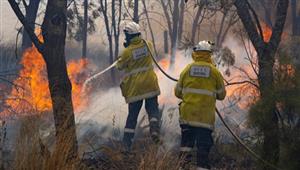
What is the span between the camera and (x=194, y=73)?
5.96m

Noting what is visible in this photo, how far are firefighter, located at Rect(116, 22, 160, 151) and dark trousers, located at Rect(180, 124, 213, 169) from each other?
1.21 metres

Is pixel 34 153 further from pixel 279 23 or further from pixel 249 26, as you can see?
pixel 279 23

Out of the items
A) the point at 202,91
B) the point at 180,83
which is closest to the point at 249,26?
the point at 202,91

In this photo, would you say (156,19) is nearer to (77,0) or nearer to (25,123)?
(77,0)

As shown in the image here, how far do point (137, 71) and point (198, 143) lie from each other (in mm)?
1870

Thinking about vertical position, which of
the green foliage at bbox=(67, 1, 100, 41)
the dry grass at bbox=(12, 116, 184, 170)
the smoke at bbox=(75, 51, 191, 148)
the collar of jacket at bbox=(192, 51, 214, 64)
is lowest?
the smoke at bbox=(75, 51, 191, 148)

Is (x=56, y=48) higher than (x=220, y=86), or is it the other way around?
(x=56, y=48)

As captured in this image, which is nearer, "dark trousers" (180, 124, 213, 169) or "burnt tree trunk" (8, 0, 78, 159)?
"burnt tree trunk" (8, 0, 78, 159)

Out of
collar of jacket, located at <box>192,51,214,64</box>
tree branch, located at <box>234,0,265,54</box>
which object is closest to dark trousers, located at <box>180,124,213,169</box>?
collar of jacket, located at <box>192,51,214,64</box>

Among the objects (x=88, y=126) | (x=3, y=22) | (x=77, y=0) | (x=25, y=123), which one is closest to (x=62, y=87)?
(x=25, y=123)

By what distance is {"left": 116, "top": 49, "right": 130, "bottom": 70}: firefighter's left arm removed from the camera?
7238mm

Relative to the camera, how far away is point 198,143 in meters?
5.93

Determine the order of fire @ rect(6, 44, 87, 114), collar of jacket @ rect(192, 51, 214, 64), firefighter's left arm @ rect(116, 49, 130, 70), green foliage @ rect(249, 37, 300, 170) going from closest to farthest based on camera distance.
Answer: green foliage @ rect(249, 37, 300, 170), collar of jacket @ rect(192, 51, 214, 64), firefighter's left arm @ rect(116, 49, 130, 70), fire @ rect(6, 44, 87, 114)

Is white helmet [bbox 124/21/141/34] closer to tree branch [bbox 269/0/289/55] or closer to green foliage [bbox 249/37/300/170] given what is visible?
tree branch [bbox 269/0/289/55]
